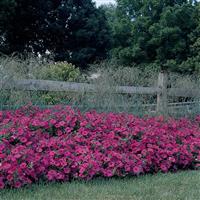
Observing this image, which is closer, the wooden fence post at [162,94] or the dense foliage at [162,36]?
the wooden fence post at [162,94]

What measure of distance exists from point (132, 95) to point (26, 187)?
3914mm

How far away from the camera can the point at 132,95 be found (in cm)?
727

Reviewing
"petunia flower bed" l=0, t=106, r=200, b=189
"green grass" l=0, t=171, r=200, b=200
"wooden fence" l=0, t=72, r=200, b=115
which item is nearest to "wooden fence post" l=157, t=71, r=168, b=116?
"wooden fence" l=0, t=72, r=200, b=115

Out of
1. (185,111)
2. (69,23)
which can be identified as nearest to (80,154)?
(185,111)

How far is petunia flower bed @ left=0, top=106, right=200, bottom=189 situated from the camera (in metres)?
3.92

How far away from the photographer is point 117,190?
3.79 metres

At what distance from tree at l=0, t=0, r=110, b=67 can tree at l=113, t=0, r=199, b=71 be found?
159 inches

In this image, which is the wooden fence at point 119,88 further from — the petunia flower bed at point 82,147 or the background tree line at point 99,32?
the background tree line at point 99,32

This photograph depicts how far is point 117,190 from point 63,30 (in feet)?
56.9

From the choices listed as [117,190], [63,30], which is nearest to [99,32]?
[63,30]

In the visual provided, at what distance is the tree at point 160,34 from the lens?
75.5 ft

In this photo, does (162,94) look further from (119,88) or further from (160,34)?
(160,34)

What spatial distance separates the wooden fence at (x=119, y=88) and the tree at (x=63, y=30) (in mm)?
11490

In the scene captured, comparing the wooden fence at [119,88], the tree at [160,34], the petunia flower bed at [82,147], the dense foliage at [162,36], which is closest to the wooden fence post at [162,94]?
the wooden fence at [119,88]
